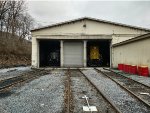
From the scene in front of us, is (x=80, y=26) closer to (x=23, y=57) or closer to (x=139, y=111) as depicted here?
(x=23, y=57)

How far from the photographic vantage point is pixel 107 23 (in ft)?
89.9

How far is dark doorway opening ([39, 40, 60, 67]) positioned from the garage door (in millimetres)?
3815

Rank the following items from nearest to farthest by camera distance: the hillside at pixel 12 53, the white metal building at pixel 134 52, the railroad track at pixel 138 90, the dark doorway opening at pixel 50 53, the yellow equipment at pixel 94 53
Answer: the railroad track at pixel 138 90, the white metal building at pixel 134 52, the yellow equipment at pixel 94 53, the dark doorway opening at pixel 50 53, the hillside at pixel 12 53

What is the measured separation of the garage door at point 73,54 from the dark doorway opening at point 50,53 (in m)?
3.82

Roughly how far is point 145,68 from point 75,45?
13.9 meters

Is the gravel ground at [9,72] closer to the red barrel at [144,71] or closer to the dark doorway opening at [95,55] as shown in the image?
the red barrel at [144,71]

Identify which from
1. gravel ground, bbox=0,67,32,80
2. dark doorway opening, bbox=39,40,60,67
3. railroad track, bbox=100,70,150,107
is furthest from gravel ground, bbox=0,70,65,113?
dark doorway opening, bbox=39,40,60,67

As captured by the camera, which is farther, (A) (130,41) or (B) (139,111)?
(A) (130,41)

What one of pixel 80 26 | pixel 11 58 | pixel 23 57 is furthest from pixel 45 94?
pixel 23 57

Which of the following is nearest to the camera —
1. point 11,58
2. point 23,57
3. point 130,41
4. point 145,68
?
point 145,68

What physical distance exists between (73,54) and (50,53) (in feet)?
16.9

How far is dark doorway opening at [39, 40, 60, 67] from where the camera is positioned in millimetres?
32875

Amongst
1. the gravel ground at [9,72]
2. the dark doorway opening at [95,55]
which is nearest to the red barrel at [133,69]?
the dark doorway opening at [95,55]

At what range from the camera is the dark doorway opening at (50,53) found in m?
32.9
